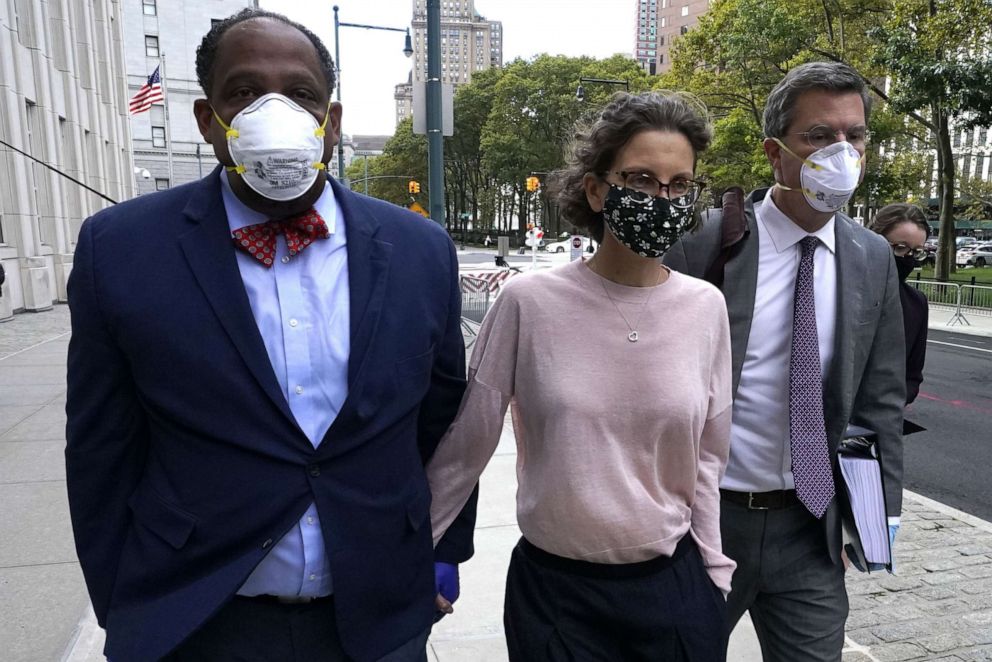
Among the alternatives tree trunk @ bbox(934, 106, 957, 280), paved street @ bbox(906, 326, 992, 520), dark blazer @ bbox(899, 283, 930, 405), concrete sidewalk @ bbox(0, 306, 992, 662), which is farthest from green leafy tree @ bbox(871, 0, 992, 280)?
dark blazer @ bbox(899, 283, 930, 405)

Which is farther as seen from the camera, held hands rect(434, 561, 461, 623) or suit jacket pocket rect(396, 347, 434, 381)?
held hands rect(434, 561, 461, 623)

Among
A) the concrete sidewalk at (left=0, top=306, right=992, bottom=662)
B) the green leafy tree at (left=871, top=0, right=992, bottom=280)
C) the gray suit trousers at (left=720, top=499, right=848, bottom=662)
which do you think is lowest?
the concrete sidewalk at (left=0, top=306, right=992, bottom=662)

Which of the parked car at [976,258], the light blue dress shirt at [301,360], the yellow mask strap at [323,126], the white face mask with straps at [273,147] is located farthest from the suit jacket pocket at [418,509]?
the parked car at [976,258]

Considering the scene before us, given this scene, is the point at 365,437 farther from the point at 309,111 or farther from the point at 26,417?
the point at 26,417

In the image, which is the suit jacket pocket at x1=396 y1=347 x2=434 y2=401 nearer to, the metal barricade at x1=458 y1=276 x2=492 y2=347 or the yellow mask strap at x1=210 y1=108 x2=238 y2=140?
the yellow mask strap at x1=210 y1=108 x2=238 y2=140

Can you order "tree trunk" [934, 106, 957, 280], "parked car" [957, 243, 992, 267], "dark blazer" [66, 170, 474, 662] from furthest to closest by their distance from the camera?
"parked car" [957, 243, 992, 267] → "tree trunk" [934, 106, 957, 280] → "dark blazer" [66, 170, 474, 662]

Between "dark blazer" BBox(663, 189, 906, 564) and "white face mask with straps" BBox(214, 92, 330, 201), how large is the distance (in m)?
1.19

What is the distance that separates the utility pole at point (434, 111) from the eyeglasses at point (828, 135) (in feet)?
21.8

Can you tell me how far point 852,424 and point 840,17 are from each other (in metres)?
22.0

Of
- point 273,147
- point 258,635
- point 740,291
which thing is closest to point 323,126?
point 273,147

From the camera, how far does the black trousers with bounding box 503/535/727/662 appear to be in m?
1.78

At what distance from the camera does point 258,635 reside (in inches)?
65.7

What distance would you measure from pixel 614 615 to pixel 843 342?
42.7 inches

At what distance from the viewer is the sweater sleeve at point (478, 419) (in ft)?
6.33
